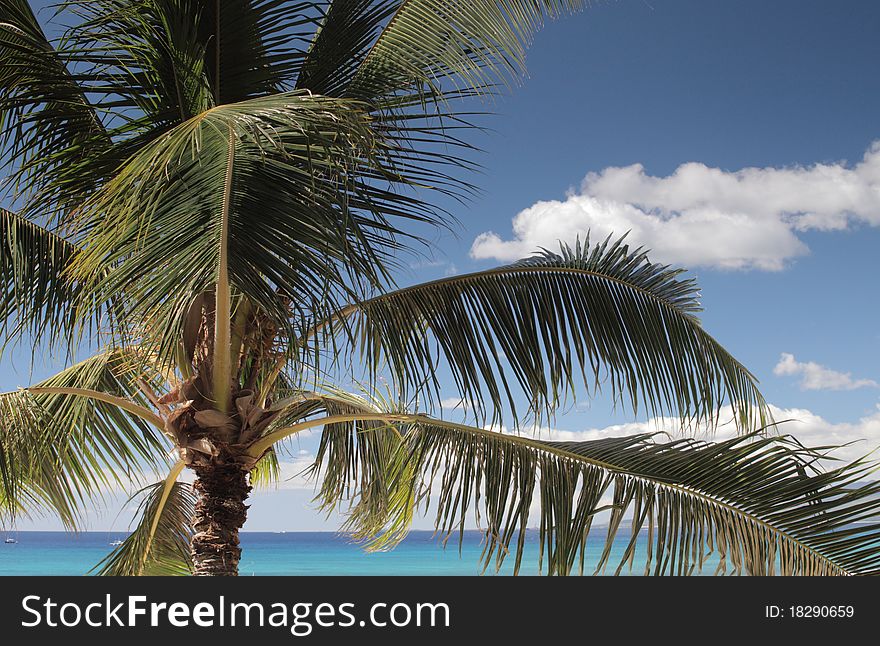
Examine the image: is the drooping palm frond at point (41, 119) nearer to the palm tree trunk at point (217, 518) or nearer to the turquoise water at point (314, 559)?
the palm tree trunk at point (217, 518)

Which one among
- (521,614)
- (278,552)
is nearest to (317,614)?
(521,614)

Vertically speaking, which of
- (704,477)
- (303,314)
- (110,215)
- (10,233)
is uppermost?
(10,233)

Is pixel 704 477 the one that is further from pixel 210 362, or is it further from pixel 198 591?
pixel 210 362

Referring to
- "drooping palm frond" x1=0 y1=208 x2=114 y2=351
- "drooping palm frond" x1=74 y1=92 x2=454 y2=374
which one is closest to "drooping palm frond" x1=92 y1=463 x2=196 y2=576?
"drooping palm frond" x1=0 y1=208 x2=114 y2=351

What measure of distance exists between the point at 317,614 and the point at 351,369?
1.67 meters

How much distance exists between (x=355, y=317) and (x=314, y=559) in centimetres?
5134

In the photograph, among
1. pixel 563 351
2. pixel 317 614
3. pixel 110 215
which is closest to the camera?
pixel 317 614

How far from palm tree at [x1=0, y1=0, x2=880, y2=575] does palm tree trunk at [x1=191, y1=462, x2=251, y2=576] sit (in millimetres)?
12

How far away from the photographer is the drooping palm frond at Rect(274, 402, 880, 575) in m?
3.04

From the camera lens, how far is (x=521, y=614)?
2799 millimetres

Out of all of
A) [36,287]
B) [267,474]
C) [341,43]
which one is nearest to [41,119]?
[36,287]

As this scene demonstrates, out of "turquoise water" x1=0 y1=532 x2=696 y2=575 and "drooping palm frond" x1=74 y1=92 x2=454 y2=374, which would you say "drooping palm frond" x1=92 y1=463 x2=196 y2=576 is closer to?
"drooping palm frond" x1=74 y1=92 x2=454 y2=374

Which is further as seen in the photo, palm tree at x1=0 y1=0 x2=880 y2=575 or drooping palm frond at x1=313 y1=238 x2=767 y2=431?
drooping palm frond at x1=313 y1=238 x2=767 y2=431

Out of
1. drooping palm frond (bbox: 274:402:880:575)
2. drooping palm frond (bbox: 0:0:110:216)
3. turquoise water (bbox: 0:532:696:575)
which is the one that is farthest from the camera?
turquoise water (bbox: 0:532:696:575)
